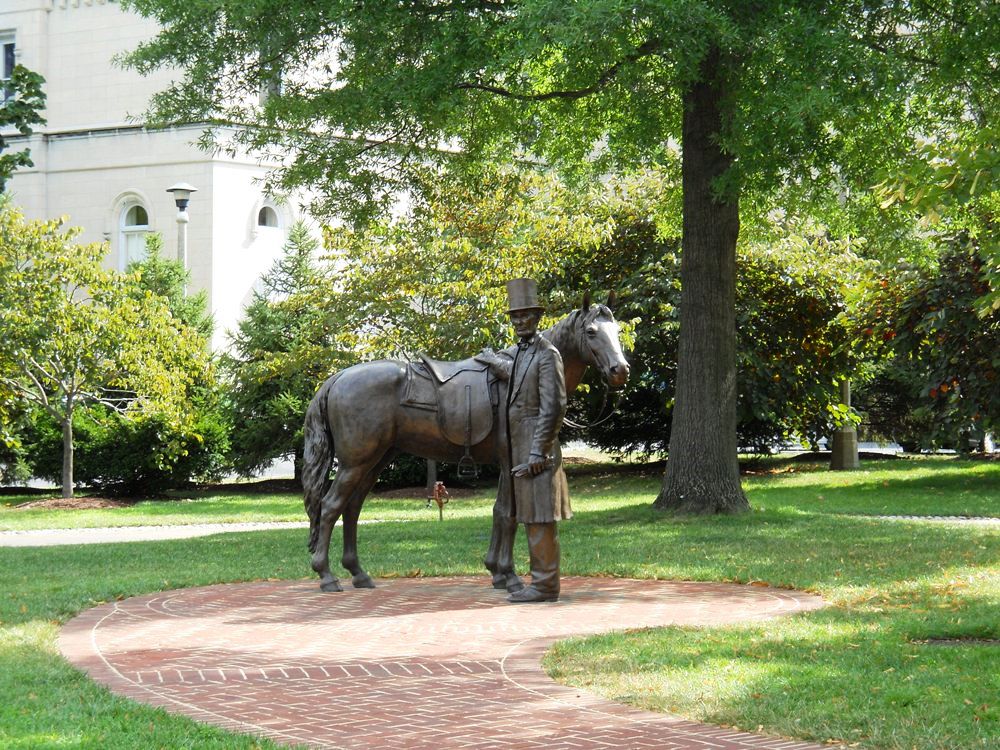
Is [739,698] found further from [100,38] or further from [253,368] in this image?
[100,38]

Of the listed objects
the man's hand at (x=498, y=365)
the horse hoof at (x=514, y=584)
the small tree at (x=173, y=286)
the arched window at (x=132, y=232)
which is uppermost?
the arched window at (x=132, y=232)

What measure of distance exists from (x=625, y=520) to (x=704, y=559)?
4310 mm

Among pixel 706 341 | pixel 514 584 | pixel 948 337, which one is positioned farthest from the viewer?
pixel 948 337

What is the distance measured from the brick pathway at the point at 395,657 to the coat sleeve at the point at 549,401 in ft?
4.40

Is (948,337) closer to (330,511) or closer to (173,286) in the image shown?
(330,511)

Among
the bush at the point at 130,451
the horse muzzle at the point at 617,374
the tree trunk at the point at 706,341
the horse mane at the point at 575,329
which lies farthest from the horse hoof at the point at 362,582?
the bush at the point at 130,451

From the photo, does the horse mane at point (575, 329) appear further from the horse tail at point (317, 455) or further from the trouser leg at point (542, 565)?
the horse tail at point (317, 455)

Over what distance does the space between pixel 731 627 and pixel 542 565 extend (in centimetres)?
209

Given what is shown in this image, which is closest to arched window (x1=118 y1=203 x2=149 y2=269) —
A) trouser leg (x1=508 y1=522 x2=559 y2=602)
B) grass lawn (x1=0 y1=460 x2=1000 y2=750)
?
grass lawn (x1=0 y1=460 x2=1000 y2=750)

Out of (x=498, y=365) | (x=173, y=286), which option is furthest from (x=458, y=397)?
(x=173, y=286)

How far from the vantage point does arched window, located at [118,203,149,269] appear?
42688mm

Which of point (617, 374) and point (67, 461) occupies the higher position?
point (617, 374)

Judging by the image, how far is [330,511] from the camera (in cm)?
1220

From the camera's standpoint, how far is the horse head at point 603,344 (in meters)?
11.1
